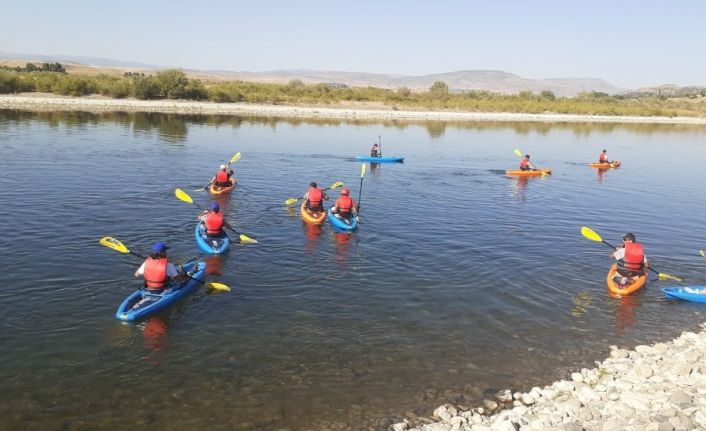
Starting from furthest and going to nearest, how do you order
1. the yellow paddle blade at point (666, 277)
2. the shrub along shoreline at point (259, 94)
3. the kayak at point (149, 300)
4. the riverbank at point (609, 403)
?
the shrub along shoreline at point (259, 94)
the yellow paddle blade at point (666, 277)
the kayak at point (149, 300)
the riverbank at point (609, 403)

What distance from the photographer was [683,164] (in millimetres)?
48219

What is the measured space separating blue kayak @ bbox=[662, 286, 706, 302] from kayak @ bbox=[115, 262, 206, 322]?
13463 millimetres

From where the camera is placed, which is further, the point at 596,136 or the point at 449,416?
the point at 596,136

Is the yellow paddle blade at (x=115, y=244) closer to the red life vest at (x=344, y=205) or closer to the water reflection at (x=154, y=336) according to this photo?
the water reflection at (x=154, y=336)

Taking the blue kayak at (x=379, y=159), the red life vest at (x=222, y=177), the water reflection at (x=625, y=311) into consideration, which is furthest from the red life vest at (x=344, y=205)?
the blue kayak at (x=379, y=159)

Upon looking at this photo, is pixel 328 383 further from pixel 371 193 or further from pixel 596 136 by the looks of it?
pixel 596 136

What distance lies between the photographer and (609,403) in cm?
940

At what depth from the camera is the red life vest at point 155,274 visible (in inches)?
522

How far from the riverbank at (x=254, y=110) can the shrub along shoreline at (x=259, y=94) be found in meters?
2.97

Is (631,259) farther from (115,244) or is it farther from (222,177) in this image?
(222,177)

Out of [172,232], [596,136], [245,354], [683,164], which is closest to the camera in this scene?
[245,354]

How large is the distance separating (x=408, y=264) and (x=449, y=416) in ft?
27.5

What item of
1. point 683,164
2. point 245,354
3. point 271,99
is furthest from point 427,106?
point 245,354

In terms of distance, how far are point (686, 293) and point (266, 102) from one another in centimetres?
8204
